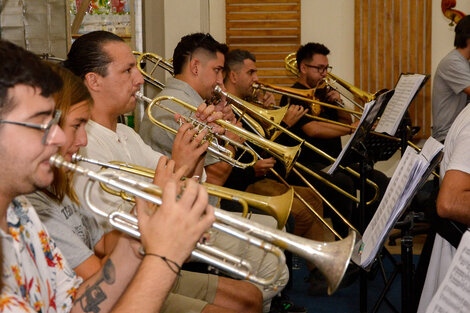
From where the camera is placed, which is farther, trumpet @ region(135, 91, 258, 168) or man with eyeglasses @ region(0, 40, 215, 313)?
trumpet @ region(135, 91, 258, 168)

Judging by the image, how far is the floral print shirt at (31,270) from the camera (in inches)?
48.6

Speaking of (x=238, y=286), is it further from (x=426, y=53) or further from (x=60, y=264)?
(x=426, y=53)

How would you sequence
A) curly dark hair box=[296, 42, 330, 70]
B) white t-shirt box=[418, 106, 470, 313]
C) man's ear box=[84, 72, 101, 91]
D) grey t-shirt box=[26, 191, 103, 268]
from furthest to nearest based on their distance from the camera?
curly dark hair box=[296, 42, 330, 70] → man's ear box=[84, 72, 101, 91] → white t-shirt box=[418, 106, 470, 313] → grey t-shirt box=[26, 191, 103, 268]

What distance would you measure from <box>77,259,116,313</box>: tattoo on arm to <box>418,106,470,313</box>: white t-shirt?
50.9 inches

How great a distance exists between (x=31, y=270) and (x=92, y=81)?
1.31m

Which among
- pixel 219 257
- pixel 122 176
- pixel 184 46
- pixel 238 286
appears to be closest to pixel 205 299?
pixel 238 286

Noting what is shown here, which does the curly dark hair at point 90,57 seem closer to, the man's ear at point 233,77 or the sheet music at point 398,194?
the sheet music at point 398,194

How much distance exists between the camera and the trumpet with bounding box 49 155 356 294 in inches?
55.3

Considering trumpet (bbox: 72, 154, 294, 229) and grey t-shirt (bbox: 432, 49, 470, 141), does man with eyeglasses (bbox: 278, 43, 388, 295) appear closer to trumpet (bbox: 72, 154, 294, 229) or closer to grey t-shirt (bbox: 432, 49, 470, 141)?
grey t-shirt (bbox: 432, 49, 470, 141)

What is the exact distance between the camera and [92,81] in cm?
254

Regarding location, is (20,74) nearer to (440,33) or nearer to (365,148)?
(365,148)

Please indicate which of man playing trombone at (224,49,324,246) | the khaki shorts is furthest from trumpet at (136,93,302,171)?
the khaki shorts

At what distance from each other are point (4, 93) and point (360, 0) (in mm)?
5087

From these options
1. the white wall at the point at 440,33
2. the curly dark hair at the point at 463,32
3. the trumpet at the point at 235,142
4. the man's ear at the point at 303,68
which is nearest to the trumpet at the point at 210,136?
→ the trumpet at the point at 235,142
